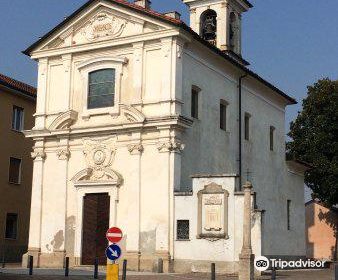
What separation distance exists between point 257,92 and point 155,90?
370 inches

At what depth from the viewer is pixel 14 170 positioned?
34.6 metres

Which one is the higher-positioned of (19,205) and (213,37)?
(213,37)

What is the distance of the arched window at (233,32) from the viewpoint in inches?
1425

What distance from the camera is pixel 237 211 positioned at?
78.2ft

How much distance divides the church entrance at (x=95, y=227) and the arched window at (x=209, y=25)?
42.0ft

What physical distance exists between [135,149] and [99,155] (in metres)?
1.90

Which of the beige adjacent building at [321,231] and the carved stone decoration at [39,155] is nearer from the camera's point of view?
the carved stone decoration at [39,155]

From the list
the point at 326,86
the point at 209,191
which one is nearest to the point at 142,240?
the point at 209,191

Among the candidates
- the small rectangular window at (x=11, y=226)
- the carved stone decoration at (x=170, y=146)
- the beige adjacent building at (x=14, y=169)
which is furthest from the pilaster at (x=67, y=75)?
the small rectangular window at (x=11, y=226)

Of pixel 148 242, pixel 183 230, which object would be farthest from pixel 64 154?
pixel 183 230

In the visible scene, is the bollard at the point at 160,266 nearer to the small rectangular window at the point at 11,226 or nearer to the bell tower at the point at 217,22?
the small rectangular window at the point at 11,226

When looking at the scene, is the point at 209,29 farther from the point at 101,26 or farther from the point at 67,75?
the point at 67,75

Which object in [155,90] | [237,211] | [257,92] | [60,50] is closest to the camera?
[237,211]

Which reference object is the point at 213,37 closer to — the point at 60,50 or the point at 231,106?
the point at 231,106
